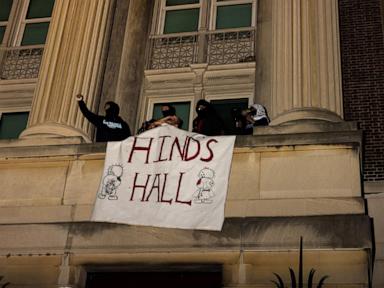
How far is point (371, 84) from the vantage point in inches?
565

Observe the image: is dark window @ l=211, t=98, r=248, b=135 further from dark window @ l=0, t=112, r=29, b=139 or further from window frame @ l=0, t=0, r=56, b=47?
window frame @ l=0, t=0, r=56, b=47

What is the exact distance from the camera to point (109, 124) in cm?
1228

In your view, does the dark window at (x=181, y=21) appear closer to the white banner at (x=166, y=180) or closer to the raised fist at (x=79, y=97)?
the raised fist at (x=79, y=97)

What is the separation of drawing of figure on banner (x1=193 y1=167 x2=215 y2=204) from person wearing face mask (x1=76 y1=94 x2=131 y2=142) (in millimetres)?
2073

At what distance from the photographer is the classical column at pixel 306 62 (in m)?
11.7

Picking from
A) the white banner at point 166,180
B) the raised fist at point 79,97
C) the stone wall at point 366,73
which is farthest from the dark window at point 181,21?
the white banner at point 166,180

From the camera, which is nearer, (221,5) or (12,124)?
(12,124)

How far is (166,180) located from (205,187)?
659mm

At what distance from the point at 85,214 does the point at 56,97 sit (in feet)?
9.97

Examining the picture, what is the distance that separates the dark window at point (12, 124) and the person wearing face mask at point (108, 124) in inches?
154

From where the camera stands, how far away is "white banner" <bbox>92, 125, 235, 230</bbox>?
10562 millimetres

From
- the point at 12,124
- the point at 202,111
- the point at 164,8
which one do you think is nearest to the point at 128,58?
the point at 164,8

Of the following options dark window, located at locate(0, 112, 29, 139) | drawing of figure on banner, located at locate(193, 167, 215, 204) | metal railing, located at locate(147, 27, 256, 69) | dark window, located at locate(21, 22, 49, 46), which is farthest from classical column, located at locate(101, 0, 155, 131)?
drawing of figure on banner, located at locate(193, 167, 215, 204)

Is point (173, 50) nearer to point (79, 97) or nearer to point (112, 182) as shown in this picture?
point (79, 97)
